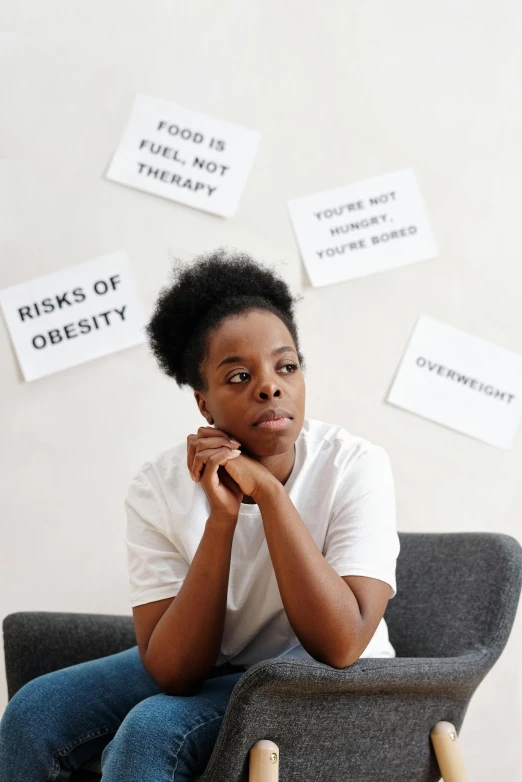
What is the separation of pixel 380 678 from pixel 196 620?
0.25m

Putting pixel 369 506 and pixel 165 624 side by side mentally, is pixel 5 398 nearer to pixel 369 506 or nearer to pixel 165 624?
pixel 165 624

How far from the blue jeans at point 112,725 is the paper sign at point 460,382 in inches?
32.2

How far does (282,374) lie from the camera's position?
46.9 inches

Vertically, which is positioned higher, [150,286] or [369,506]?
[150,286]

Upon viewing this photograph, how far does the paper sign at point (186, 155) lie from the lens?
184 cm

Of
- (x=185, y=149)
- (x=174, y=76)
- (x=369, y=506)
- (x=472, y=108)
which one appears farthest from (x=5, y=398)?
(x=472, y=108)

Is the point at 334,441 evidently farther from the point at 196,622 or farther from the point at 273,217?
the point at 273,217

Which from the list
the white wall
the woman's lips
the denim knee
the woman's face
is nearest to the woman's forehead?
the woman's face

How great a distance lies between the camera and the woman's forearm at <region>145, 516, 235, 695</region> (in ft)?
3.65

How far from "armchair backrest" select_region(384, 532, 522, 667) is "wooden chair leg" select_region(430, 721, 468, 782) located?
0.12 m

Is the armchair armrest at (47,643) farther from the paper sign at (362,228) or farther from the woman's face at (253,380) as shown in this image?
the paper sign at (362,228)

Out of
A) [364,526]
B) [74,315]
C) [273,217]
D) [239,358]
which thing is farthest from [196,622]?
[273,217]

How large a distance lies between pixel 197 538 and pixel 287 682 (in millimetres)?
300

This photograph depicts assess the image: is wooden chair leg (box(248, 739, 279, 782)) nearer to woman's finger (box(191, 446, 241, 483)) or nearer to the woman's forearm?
the woman's forearm
